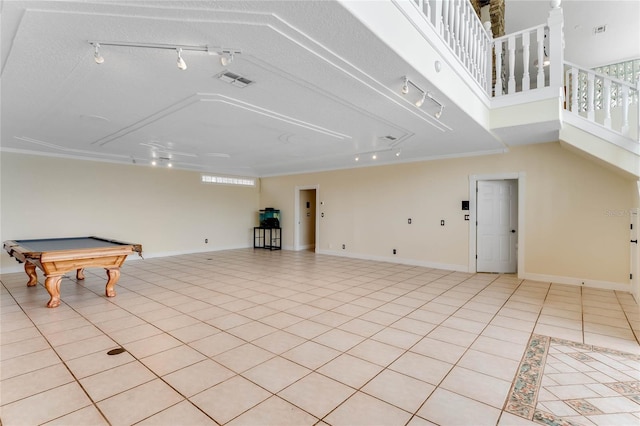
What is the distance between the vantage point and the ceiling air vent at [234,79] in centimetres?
291

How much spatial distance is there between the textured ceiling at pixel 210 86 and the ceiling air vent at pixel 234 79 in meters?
0.06

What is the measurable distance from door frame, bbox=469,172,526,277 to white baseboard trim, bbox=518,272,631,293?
0.16 m

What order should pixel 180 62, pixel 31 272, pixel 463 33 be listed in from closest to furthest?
pixel 180 62 → pixel 463 33 → pixel 31 272

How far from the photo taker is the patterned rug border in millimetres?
1907

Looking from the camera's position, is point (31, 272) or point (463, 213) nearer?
point (31, 272)

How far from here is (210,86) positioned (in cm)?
323

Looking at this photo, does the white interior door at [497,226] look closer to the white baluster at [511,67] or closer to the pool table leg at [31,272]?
the white baluster at [511,67]

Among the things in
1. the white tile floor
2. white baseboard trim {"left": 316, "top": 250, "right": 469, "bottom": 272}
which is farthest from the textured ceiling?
the white tile floor

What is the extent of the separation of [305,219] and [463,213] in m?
Answer: 5.28

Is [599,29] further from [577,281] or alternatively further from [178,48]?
[178,48]

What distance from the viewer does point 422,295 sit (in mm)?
4605

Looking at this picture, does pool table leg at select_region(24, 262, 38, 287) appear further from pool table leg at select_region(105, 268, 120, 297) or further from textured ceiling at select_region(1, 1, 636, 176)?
textured ceiling at select_region(1, 1, 636, 176)

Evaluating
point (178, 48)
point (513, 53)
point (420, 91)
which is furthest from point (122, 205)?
point (513, 53)

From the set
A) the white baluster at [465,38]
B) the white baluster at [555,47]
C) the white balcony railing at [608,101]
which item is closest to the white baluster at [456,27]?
the white baluster at [465,38]
